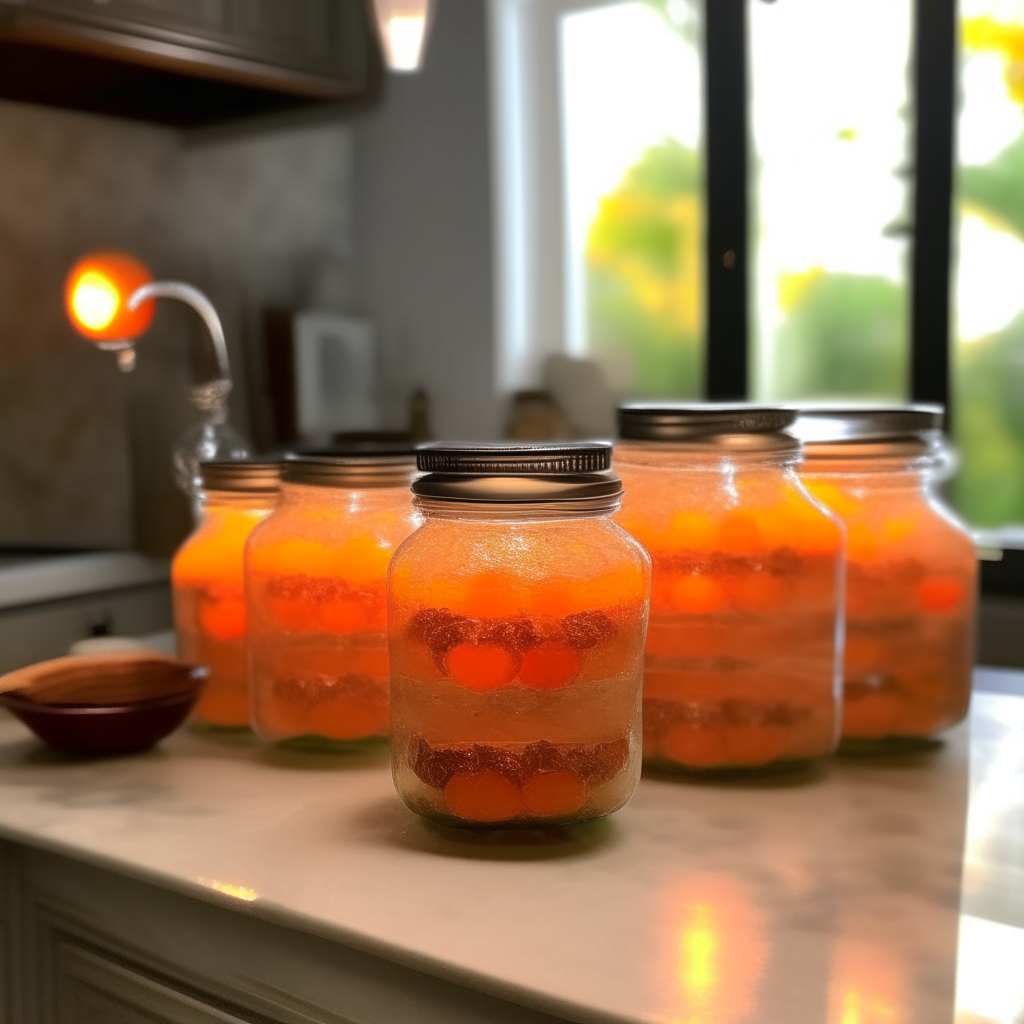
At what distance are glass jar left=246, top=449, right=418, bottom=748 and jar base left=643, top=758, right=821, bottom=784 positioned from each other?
0.67 ft

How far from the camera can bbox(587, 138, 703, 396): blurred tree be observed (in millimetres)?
2672

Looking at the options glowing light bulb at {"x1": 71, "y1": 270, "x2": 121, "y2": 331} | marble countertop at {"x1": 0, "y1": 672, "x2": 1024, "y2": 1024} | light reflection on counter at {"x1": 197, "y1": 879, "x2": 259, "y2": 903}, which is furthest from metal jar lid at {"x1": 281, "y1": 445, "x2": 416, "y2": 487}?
glowing light bulb at {"x1": 71, "y1": 270, "x2": 121, "y2": 331}

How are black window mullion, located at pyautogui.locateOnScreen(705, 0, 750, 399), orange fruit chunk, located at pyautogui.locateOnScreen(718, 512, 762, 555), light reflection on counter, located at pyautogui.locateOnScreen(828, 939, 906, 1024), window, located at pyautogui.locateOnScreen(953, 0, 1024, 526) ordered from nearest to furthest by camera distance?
light reflection on counter, located at pyautogui.locateOnScreen(828, 939, 906, 1024)
orange fruit chunk, located at pyautogui.locateOnScreen(718, 512, 762, 555)
window, located at pyautogui.locateOnScreen(953, 0, 1024, 526)
black window mullion, located at pyautogui.locateOnScreen(705, 0, 750, 399)

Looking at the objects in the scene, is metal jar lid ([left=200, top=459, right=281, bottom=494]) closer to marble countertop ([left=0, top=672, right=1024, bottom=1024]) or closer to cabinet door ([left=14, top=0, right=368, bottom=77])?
marble countertop ([left=0, top=672, right=1024, bottom=1024])

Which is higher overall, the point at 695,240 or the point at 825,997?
the point at 695,240

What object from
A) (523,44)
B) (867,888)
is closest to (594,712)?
(867,888)

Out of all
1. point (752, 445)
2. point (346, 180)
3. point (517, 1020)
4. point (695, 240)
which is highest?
point (346, 180)

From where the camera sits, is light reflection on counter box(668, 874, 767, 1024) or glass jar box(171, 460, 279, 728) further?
glass jar box(171, 460, 279, 728)

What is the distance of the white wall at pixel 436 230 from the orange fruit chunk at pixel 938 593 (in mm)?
1978

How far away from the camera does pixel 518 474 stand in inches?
27.5

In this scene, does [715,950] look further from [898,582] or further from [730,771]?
[898,582]

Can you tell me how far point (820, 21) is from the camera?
2467mm

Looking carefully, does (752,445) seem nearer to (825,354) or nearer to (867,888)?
(867,888)

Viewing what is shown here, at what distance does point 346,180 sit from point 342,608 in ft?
7.89
